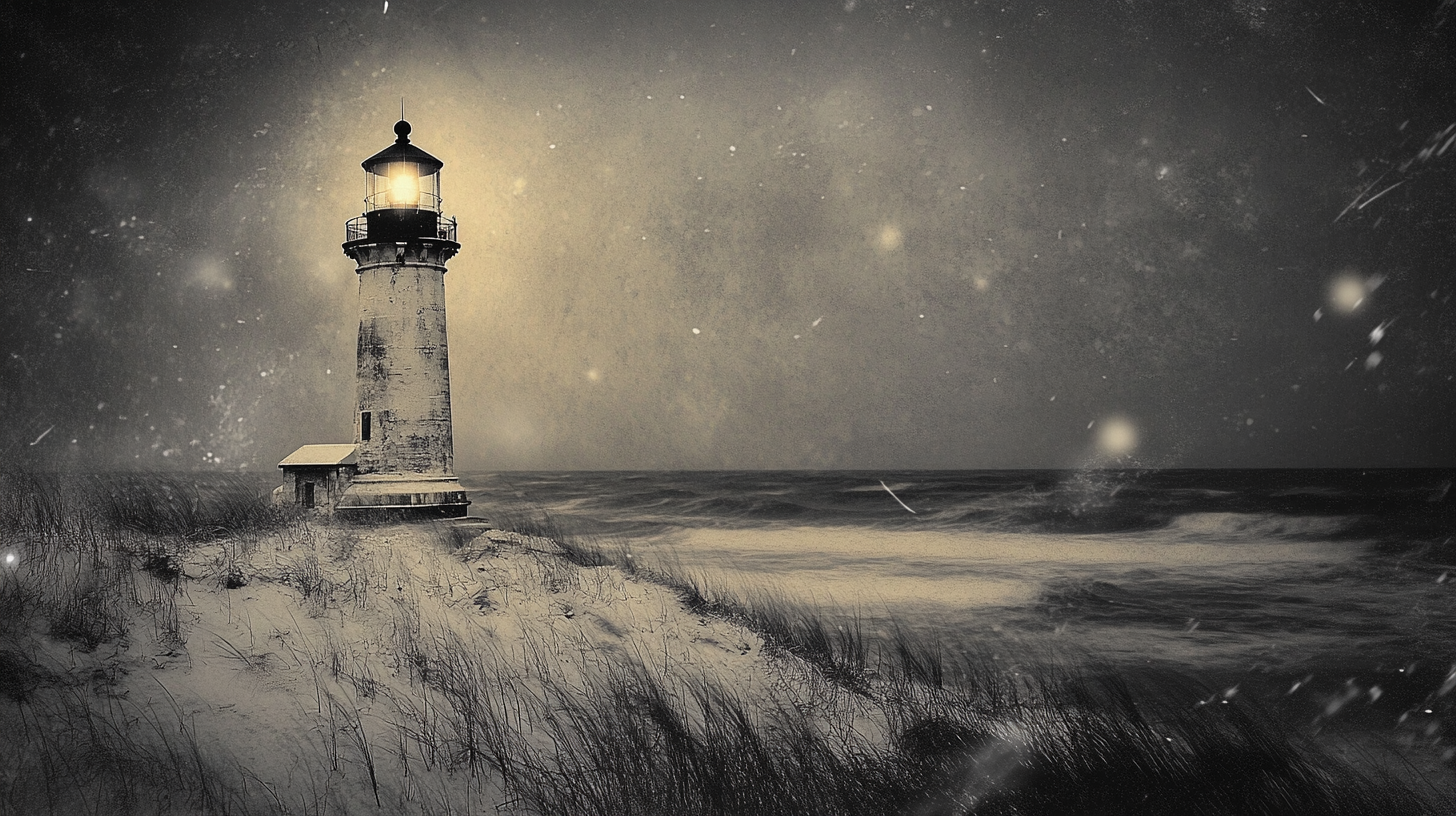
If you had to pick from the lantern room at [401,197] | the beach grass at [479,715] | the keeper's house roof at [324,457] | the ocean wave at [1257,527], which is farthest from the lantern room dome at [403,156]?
the ocean wave at [1257,527]

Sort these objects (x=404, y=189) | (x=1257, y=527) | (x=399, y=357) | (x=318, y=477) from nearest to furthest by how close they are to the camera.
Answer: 1. (x=399, y=357)
2. (x=404, y=189)
3. (x=318, y=477)
4. (x=1257, y=527)

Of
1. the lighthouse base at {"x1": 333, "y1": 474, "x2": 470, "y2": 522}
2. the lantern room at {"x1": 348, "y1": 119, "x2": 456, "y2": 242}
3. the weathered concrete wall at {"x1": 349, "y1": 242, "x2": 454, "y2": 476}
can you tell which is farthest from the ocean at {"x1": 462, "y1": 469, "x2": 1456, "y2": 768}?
the lantern room at {"x1": 348, "y1": 119, "x2": 456, "y2": 242}

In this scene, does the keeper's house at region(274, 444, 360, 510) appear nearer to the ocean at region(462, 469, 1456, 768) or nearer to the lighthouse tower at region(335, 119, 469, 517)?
the lighthouse tower at region(335, 119, 469, 517)

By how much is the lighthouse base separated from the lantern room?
13.6 feet

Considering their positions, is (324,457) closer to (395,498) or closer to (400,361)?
(395,498)

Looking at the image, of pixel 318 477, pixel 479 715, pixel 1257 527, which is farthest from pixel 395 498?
pixel 1257 527

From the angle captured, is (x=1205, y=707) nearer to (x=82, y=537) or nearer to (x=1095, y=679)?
(x=1095, y=679)

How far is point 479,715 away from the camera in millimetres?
6496

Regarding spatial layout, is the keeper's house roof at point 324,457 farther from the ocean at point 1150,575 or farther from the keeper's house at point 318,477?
→ the ocean at point 1150,575

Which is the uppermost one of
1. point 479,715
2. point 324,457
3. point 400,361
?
point 400,361

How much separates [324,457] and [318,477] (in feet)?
1.26

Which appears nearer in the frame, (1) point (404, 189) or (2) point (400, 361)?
(2) point (400, 361)

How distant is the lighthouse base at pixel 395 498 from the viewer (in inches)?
615

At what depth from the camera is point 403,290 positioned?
15.8 meters
